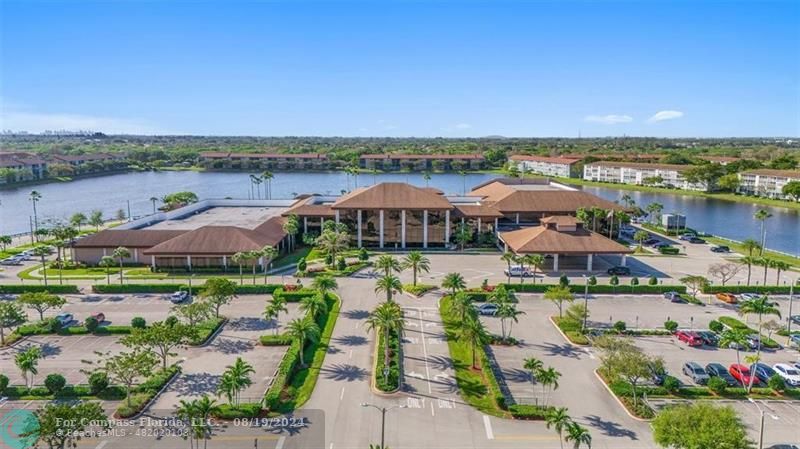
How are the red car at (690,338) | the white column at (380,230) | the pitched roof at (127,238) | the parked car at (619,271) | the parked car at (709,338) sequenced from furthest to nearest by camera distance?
the white column at (380,230) < the pitched roof at (127,238) < the parked car at (619,271) < the parked car at (709,338) < the red car at (690,338)

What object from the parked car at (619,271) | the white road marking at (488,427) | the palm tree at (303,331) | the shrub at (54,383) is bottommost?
the white road marking at (488,427)

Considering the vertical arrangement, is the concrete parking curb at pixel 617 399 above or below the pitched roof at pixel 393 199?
below

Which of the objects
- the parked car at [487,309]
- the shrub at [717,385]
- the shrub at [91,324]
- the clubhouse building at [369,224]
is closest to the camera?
the shrub at [717,385]

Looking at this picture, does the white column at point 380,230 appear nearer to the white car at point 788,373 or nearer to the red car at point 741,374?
the red car at point 741,374

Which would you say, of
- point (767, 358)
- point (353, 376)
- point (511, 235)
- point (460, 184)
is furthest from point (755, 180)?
point (353, 376)


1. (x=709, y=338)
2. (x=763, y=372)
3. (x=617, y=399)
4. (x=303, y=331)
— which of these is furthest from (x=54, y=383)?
(x=709, y=338)

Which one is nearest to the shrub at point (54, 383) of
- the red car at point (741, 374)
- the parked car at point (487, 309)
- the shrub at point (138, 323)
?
the shrub at point (138, 323)

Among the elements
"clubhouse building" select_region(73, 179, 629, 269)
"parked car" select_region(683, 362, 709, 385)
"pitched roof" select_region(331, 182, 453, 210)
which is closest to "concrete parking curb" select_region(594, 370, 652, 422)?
"parked car" select_region(683, 362, 709, 385)
